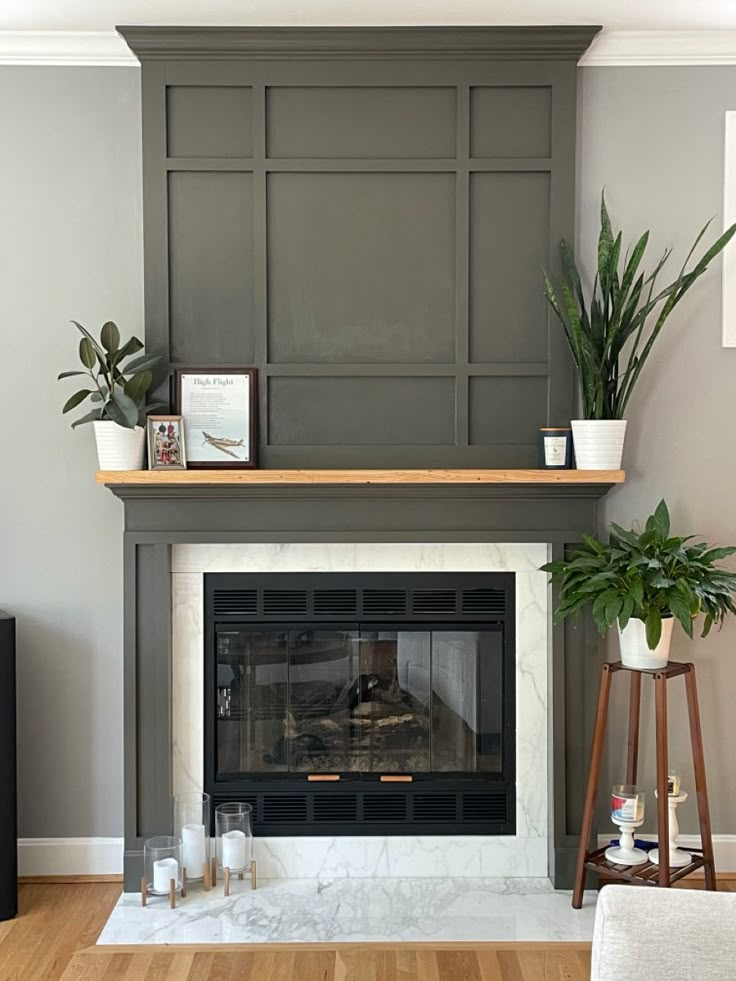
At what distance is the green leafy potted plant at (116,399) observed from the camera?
9.44 feet

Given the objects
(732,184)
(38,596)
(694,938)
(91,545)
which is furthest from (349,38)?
(694,938)

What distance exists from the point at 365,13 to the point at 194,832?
8.24 feet

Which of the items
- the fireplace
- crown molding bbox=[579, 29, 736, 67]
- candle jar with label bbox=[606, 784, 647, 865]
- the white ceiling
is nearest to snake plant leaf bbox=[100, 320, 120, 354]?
the fireplace

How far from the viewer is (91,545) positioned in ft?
10.4

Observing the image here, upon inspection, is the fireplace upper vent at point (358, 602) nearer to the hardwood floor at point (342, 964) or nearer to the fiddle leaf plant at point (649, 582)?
the fiddle leaf plant at point (649, 582)

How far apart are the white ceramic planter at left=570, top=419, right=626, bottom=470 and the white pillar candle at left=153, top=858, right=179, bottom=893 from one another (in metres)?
1.71

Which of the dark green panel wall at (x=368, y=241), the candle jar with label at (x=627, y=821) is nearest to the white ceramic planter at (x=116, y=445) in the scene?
the dark green panel wall at (x=368, y=241)

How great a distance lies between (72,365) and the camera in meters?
3.12

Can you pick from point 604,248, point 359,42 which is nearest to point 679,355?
point 604,248

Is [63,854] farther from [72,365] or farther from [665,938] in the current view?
[665,938]

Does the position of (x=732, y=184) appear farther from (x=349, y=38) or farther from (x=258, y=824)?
(x=258, y=824)

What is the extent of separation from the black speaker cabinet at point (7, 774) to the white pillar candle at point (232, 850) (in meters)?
0.62

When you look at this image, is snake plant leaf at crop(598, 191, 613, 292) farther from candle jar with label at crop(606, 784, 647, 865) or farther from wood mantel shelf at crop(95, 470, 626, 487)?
candle jar with label at crop(606, 784, 647, 865)

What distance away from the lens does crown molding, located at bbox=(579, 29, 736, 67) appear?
3.02 meters
